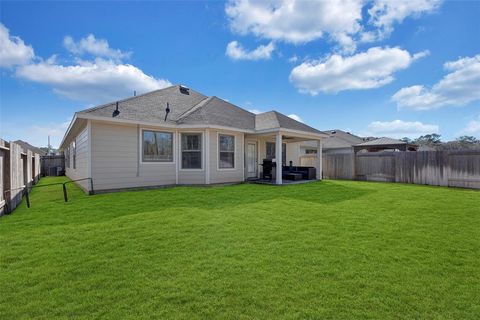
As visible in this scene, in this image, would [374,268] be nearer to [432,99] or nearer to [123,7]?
[123,7]

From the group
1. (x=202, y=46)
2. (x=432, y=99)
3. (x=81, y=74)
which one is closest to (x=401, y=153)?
(x=432, y=99)

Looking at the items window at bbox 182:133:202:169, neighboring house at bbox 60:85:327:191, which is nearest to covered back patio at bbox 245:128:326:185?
neighboring house at bbox 60:85:327:191

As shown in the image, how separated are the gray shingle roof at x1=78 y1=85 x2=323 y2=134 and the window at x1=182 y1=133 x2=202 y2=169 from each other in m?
0.75

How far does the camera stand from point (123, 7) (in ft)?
29.4

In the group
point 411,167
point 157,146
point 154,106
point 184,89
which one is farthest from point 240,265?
point 184,89

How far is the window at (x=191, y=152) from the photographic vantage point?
35.5 feet

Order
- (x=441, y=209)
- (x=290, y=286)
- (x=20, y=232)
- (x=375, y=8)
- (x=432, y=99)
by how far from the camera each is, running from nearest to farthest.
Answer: (x=290, y=286) < (x=20, y=232) < (x=441, y=209) < (x=375, y=8) < (x=432, y=99)

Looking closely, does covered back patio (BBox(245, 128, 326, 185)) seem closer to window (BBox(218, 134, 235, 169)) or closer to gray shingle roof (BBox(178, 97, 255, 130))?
gray shingle roof (BBox(178, 97, 255, 130))

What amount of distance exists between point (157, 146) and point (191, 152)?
144cm

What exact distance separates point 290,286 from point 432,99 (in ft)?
68.3

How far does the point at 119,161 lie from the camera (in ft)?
30.6

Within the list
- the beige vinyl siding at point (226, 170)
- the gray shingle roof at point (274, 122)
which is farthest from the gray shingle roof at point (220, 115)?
the beige vinyl siding at point (226, 170)

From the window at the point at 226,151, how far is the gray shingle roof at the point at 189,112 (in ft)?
2.08

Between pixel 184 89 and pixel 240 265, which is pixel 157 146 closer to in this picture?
pixel 184 89
